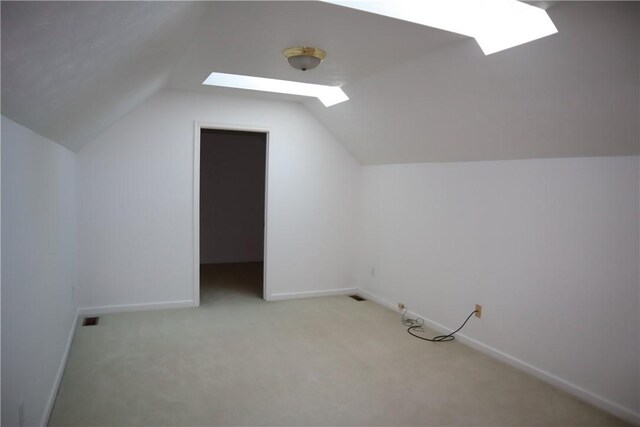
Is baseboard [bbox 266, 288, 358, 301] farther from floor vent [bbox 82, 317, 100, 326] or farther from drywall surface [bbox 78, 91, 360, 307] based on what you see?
floor vent [bbox 82, 317, 100, 326]

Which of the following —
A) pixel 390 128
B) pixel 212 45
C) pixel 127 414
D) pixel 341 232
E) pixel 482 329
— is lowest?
pixel 127 414

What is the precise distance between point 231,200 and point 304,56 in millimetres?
5180

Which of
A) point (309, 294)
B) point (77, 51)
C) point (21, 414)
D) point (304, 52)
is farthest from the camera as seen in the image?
point (309, 294)

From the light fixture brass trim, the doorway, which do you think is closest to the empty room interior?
the light fixture brass trim

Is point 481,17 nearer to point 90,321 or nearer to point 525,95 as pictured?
point 525,95

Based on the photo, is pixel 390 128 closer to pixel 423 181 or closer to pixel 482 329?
pixel 423 181

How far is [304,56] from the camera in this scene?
10.7ft

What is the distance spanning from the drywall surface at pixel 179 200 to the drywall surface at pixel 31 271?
46.3 inches

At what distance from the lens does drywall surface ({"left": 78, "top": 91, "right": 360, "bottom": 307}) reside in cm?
483

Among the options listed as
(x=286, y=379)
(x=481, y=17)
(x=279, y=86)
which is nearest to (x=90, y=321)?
(x=286, y=379)

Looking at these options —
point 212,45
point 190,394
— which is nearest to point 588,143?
point 212,45

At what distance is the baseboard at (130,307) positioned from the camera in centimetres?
480

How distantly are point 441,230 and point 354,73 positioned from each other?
1.79 metres

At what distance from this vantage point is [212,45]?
321cm
